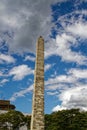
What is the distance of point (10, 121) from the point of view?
2574 inches

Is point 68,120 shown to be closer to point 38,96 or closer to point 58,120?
point 58,120

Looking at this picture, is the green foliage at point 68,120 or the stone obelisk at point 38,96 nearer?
the stone obelisk at point 38,96

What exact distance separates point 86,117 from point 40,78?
39.7 metres

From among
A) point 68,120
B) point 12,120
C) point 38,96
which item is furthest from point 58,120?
point 38,96

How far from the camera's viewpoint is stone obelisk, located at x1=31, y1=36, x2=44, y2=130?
25500 millimetres

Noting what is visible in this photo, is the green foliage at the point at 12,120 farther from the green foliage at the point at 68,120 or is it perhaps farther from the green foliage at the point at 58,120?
the green foliage at the point at 68,120

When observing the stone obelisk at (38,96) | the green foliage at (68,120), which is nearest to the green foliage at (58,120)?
the green foliage at (68,120)

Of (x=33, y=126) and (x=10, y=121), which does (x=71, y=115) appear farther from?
(x=33, y=126)

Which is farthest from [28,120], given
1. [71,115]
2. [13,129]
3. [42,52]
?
[42,52]

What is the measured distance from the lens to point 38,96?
25891mm

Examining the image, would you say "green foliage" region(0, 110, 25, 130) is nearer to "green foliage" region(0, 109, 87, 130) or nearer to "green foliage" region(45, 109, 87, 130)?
"green foliage" region(0, 109, 87, 130)

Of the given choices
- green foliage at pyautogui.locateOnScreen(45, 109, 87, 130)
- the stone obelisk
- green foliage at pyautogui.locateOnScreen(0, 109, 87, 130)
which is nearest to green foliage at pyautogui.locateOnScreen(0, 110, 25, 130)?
green foliage at pyautogui.locateOnScreen(0, 109, 87, 130)

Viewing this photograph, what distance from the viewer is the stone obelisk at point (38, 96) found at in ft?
83.7

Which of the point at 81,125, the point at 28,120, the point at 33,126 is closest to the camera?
the point at 33,126
